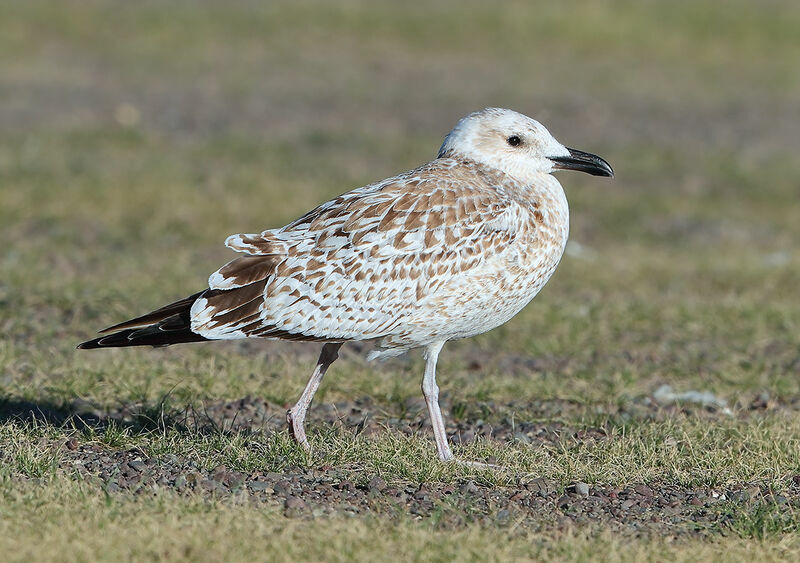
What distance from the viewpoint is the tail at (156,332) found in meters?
5.71

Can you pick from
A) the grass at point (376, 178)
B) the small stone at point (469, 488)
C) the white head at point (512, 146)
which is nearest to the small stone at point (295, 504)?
the grass at point (376, 178)

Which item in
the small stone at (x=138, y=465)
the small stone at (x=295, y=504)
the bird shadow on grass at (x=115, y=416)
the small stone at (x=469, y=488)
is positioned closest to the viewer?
the small stone at (x=295, y=504)

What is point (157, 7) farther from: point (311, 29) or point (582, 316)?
point (582, 316)

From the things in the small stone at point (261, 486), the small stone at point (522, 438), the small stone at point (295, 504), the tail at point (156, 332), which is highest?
the tail at point (156, 332)

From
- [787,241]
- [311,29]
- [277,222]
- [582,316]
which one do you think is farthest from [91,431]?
[311,29]

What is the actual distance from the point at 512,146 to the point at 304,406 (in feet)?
5.81

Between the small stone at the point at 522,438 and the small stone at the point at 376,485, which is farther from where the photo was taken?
the small stone at the point at 522,438

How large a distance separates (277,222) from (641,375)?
5.42 metres

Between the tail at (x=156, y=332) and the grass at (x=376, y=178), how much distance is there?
1.51ft

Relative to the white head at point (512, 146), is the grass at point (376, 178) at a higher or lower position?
lower

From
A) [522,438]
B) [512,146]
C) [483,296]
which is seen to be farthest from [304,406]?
[512,146]

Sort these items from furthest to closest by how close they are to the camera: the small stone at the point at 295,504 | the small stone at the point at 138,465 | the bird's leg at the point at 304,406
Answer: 1. the bird's leg at the point at 304,406
2. the small stone at the point at 138,465
3. the small stone at the point at 295,504

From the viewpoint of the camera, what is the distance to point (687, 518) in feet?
16.4

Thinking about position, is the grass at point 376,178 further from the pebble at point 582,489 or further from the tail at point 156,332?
the tail at point 156,332
